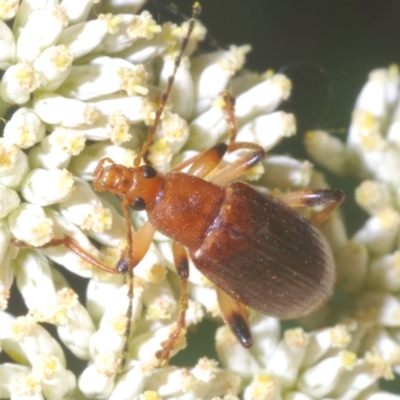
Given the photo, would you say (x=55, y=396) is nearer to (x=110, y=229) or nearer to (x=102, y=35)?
(x=110, y=229)

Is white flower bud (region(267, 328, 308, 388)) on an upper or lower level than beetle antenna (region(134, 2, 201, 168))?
lower

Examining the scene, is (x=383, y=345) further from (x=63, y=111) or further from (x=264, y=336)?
(x=63, y=111)

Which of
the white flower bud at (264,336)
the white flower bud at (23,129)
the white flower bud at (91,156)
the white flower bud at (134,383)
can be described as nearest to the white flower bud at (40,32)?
the white flower bud at (23,129)

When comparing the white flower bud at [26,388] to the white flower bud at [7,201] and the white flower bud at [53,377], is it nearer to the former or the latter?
the white flower bud at [53,377]

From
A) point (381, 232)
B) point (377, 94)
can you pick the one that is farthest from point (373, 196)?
point (377, 94)

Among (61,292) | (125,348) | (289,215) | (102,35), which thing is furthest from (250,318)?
(102,35)

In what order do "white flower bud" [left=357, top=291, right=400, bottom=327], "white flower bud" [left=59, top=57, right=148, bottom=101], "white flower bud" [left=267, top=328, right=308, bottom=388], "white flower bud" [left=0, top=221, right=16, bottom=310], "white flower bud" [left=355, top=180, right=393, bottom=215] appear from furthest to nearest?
"white flower bud" [left=355, top=180, right=393, bottom=215] → "white flower bud" [left=357, top=291, right=400, bottom=327] → "white flower bud" [left=267, top=328, right=308, bottom=388] → "white flower bud" [left=59, top=57, right=148, bottom=101] → "white flower bud" [left=0, top=221, right=16, bottom=310]

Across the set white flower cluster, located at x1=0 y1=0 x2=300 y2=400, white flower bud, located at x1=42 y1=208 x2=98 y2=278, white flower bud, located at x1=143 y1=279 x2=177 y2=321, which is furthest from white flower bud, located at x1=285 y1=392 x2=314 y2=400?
white flower bud, located at x1=42 y1=208 x2=98 y2=278

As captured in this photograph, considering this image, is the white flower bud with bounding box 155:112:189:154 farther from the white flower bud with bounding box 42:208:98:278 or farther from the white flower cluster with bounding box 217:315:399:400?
the white flower cluster with bounding box 217:315:399:400
